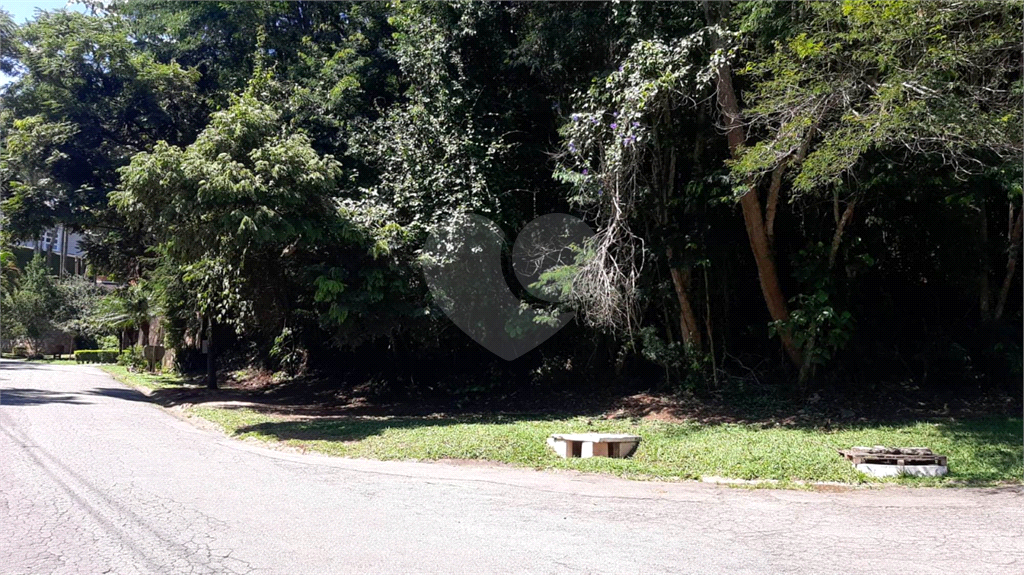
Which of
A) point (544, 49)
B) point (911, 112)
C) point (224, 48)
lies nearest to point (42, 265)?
point (224, 48)

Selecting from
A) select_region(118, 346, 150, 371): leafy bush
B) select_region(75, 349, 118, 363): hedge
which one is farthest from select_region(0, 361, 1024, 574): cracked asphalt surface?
select_region(75, 349, 118, 363): hedge

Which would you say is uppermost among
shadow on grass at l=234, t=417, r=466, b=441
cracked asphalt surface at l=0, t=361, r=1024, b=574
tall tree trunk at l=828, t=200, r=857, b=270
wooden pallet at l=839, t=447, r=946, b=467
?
tall tree trunk at l=828, t=200, r=857, b=270

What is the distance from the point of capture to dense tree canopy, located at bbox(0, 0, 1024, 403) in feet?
36.0

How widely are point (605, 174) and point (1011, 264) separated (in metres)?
8.17

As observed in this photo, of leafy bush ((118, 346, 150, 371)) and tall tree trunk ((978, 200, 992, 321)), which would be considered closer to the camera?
tall tree trunk ((978, 200, 992, 321))

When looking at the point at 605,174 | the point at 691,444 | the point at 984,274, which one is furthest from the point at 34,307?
the point at 984,274

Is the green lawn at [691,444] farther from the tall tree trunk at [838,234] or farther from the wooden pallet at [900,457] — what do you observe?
the tall tree trunk at [838,234]

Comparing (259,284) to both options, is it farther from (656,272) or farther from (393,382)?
(656,272)

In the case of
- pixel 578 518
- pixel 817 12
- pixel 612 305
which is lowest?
pixel 578 518

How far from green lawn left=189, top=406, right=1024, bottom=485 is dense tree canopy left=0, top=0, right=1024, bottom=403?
2.27 m

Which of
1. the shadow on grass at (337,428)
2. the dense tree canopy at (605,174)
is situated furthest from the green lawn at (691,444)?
the dense tree canopy at (605,174)

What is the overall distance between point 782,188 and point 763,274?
179cm

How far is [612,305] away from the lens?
1330 centimetres

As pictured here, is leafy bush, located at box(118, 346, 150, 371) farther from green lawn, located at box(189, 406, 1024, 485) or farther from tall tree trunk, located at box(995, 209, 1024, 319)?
tall tree trunk, located at box(995, 209, 1024, 319)
